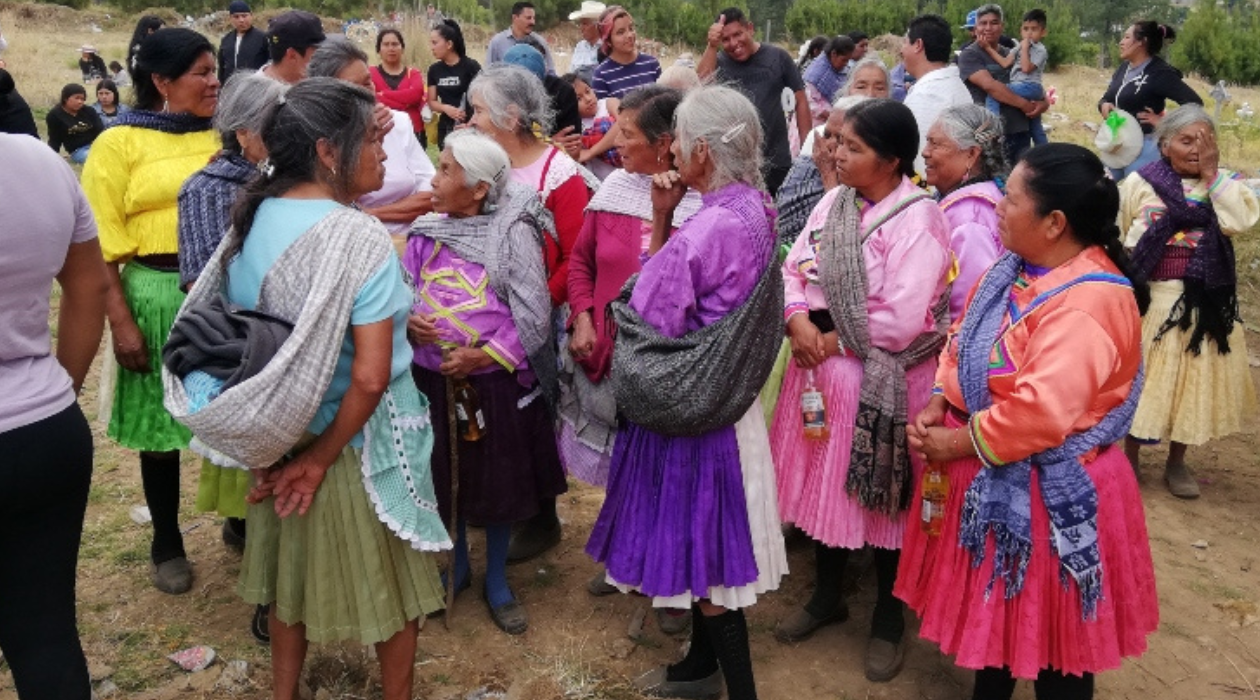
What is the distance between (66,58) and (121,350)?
2321 centimetres

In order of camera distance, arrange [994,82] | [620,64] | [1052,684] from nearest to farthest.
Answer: [1052,684] → [620,64] → [994,82]

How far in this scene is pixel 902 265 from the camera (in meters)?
3.05

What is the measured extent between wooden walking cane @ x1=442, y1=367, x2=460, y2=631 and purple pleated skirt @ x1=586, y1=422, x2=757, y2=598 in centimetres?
84

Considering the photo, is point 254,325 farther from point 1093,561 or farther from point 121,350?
point 1093,561

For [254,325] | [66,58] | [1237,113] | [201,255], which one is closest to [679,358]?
[254,325]

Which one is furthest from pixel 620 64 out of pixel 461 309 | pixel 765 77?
pixel 461 309

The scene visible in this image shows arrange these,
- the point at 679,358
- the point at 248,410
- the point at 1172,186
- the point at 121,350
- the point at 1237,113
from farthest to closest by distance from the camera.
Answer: the point at 1237,113 → the point at 1172,186 → the point at 121,350 → the point at 679,358 → the point at 248,410

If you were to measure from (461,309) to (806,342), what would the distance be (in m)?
1.15

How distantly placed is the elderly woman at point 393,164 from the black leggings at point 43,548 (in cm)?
168

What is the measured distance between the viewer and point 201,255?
3.16m

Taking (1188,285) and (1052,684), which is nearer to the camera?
(1052,684)

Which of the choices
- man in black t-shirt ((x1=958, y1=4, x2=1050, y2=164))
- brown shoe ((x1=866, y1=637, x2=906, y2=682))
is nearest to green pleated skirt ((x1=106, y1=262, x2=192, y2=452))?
brown shoe ((x1=866, y1=637, x2=906, y2=682))

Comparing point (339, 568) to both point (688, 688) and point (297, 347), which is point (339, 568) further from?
point (688, 688)

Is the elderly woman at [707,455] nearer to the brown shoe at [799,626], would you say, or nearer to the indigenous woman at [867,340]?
the indigenous woman at [867,340]
